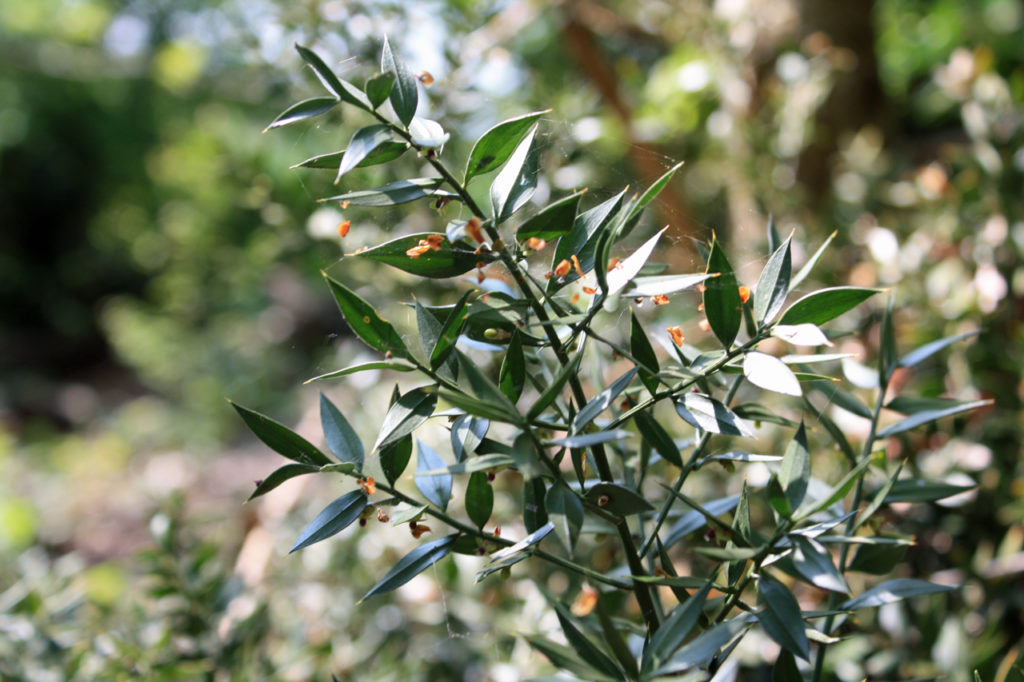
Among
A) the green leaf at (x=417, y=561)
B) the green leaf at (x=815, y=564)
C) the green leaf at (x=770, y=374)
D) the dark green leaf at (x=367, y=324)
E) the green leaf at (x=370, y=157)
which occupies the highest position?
the green leaf at (x=370, y=157)

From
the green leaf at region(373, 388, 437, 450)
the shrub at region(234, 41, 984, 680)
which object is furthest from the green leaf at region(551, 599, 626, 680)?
the green leaf at region(373, 388, 437, 450)

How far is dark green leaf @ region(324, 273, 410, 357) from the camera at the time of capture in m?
0.33

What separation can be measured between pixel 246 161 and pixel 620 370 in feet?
→ 2.23

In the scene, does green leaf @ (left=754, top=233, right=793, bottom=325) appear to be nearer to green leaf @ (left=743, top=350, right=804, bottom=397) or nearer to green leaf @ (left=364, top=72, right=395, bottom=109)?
green leaf @ (left=743, top=350, right=804, bottom=397)

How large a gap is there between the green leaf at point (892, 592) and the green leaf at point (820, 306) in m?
0.18

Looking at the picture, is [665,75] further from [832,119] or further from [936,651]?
[936,651]

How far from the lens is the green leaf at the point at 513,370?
1.08 feet

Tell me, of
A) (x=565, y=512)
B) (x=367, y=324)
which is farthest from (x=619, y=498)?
(x=367, y=324)

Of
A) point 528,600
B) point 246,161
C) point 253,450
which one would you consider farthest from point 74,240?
point 528,600

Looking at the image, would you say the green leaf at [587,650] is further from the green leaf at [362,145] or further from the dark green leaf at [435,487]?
the green leaf at [362,145]

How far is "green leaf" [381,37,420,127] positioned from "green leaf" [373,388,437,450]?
0.40 feet

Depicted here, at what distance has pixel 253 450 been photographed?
3.21 metres

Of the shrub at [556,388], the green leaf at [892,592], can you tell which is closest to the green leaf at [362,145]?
the shrub at [556,388]

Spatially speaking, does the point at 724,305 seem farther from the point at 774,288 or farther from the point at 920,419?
the point at 920,419
